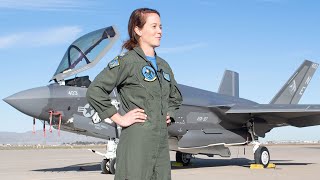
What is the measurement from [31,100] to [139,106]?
8.20 metres

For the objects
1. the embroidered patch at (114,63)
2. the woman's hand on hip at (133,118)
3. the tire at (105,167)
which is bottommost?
the tire at (105,167)

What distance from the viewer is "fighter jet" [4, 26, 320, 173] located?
10930mm

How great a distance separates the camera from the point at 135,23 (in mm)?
2965

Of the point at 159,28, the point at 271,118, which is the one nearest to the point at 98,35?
the point at 271,118

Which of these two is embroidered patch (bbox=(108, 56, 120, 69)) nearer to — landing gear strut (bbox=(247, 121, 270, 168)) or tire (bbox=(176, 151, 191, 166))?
landing gear strut (bbox=(247, 121, 270, 168))

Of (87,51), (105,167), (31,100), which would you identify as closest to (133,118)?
(31,100)

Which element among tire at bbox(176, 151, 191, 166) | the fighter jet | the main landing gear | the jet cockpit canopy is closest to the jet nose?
the fighter jet

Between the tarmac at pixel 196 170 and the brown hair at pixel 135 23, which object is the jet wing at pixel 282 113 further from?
the brown hair at pixel 135 23

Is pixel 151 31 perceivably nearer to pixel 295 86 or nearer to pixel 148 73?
pixel 148 73

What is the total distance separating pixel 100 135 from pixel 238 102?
19.3 feet

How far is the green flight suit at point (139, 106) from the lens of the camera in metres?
2.72

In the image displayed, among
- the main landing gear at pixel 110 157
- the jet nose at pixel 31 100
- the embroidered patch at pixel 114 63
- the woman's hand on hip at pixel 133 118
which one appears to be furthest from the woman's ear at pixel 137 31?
the main landing gear at pixel 110 157

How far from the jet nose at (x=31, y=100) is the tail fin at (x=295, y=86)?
1058cm

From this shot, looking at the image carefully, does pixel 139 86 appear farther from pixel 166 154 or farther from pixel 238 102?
pixel 238 102
